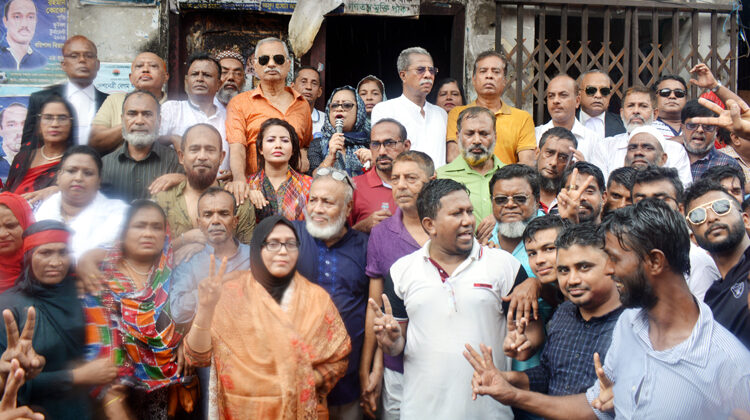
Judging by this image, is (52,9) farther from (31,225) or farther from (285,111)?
(31,225)

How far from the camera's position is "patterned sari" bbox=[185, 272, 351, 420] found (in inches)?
134

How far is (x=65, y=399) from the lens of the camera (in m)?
3.20

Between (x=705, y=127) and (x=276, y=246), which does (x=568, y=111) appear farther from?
(x=276, y=246)

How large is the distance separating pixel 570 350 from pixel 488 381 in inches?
17.3

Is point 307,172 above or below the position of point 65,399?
above

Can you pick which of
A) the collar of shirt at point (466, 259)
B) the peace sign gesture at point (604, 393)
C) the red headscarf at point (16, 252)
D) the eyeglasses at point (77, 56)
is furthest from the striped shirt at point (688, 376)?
the eyeglasses at point (77, 56)

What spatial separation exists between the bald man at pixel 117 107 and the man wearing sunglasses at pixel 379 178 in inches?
69.3

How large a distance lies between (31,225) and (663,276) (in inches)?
119

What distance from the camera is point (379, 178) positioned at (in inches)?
176

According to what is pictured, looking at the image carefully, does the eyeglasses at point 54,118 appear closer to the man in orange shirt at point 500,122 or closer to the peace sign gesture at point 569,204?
the man in orange shirt at point 500,122

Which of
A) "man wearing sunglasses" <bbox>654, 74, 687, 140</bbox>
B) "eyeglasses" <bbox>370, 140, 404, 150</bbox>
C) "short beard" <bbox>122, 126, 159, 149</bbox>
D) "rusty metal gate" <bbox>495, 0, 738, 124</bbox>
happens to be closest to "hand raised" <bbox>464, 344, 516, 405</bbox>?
"eyeglasses" <bbox>370, 140, 404, 150</bbox>

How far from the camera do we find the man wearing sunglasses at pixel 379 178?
4.36 meters

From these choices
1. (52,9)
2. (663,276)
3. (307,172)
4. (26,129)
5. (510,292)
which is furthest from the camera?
(52,9)

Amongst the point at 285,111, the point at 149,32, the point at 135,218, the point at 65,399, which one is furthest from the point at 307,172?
the point at 149,32
